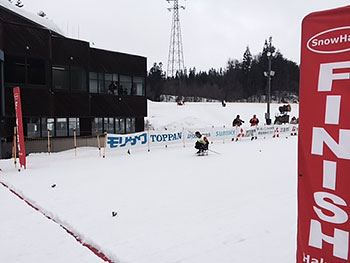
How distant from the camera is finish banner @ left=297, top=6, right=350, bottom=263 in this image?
2.15 m

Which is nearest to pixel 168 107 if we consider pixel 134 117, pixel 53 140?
pixel 134 117

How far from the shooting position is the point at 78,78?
752 inches

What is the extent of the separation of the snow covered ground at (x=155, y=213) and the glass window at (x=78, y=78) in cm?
821

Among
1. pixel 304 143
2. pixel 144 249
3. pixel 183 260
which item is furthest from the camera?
pixel 144 249

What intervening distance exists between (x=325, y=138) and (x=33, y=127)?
17590mm

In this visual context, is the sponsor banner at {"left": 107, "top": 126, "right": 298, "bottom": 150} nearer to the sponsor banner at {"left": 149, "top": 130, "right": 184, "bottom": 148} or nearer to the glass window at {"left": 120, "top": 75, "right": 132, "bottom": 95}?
the sponsor banner at {"left": 149, "top": 130, "right": 184, "bottom": 148}

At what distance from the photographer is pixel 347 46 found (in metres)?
2.13

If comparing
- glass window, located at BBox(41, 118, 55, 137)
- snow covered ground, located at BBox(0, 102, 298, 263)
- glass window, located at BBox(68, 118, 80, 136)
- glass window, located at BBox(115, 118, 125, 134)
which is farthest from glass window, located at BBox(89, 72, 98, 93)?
→ snow covered ground, located at BBox(0, 102, 298, 263)

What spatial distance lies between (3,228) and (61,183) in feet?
12.2

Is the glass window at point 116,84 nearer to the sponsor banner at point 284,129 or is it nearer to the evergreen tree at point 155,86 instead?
the sponsor banner at point 284,129

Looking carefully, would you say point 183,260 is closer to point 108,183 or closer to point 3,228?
point 3,228

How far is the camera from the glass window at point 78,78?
18.8 meters

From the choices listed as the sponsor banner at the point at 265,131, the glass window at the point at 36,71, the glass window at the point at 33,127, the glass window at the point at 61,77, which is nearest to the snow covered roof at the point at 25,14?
the glass window at the point at 61,77

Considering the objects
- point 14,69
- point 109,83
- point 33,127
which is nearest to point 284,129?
point 109,83
